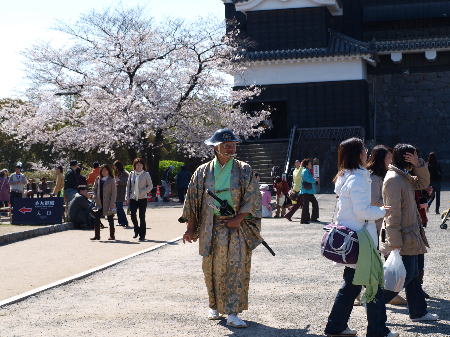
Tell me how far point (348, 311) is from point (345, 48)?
112 feet

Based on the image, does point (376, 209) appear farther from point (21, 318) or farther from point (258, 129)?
point (258, 129)

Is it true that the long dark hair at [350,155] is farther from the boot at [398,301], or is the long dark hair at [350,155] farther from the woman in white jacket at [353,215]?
the boot at [398,301]

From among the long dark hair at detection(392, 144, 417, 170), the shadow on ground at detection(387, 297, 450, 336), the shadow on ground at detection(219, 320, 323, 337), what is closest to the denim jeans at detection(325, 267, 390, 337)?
the shadow on ground at detection(219, 320, 323, 337)

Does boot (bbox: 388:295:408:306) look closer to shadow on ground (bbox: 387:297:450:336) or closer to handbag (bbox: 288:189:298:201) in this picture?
shadow on ground (bbox: 387:297:450:336)

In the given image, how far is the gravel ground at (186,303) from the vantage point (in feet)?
25.4

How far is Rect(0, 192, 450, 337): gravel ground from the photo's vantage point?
25.4ft

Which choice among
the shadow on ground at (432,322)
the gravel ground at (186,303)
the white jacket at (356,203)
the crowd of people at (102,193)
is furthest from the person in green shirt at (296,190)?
the white jacket at (356,203)

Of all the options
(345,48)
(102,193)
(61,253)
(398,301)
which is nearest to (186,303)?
(398,301)

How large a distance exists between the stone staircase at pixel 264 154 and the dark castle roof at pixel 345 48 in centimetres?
414

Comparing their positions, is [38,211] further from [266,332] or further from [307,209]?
[266,332]

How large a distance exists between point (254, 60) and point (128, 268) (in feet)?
95.7

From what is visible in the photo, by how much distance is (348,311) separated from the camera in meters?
7.05

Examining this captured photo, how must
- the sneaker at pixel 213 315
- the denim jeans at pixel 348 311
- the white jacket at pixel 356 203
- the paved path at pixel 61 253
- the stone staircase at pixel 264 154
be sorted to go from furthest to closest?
the stone staircase at pixel 264 154 → the paved path at pixel 61 253 → the sneaker at pixel 213 315 → the denim jeans at pixel 348 311 → the white jacket at pixel 356 203

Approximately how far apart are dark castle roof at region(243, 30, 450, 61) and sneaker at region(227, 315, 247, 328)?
32.9 m
